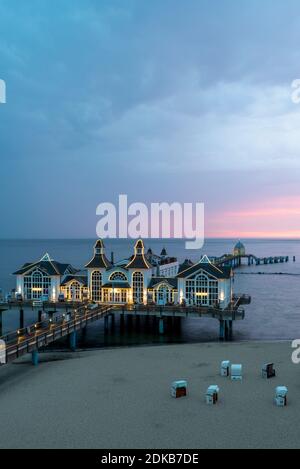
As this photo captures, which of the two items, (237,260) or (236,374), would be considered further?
(237,260)

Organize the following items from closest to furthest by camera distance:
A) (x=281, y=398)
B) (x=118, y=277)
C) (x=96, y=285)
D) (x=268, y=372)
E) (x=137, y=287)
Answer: (x=281, y=398), (x=268, y=372), (x=137, y=287), (x=118, y=277), (x=96, y=285)

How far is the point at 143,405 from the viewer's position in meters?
22.1

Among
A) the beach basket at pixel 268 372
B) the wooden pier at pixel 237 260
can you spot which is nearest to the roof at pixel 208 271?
the beach basket at pixel 268 372

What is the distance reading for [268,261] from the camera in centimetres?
16775

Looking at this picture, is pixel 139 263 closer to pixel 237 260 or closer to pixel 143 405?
pixel 143 405

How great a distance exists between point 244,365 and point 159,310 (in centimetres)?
1686

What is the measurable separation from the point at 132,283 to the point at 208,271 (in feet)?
29.5

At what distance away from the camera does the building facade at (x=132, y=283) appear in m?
47.0

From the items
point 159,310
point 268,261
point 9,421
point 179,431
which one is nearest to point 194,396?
point 179,431

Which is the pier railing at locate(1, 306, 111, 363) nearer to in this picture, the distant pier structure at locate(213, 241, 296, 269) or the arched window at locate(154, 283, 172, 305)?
the arched window at locate(154, 283, 172, 305)

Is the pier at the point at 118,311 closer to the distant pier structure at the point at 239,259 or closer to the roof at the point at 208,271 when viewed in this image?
the roof at the point at 208,271

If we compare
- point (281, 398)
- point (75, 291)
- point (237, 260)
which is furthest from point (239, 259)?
point (281, 398)
